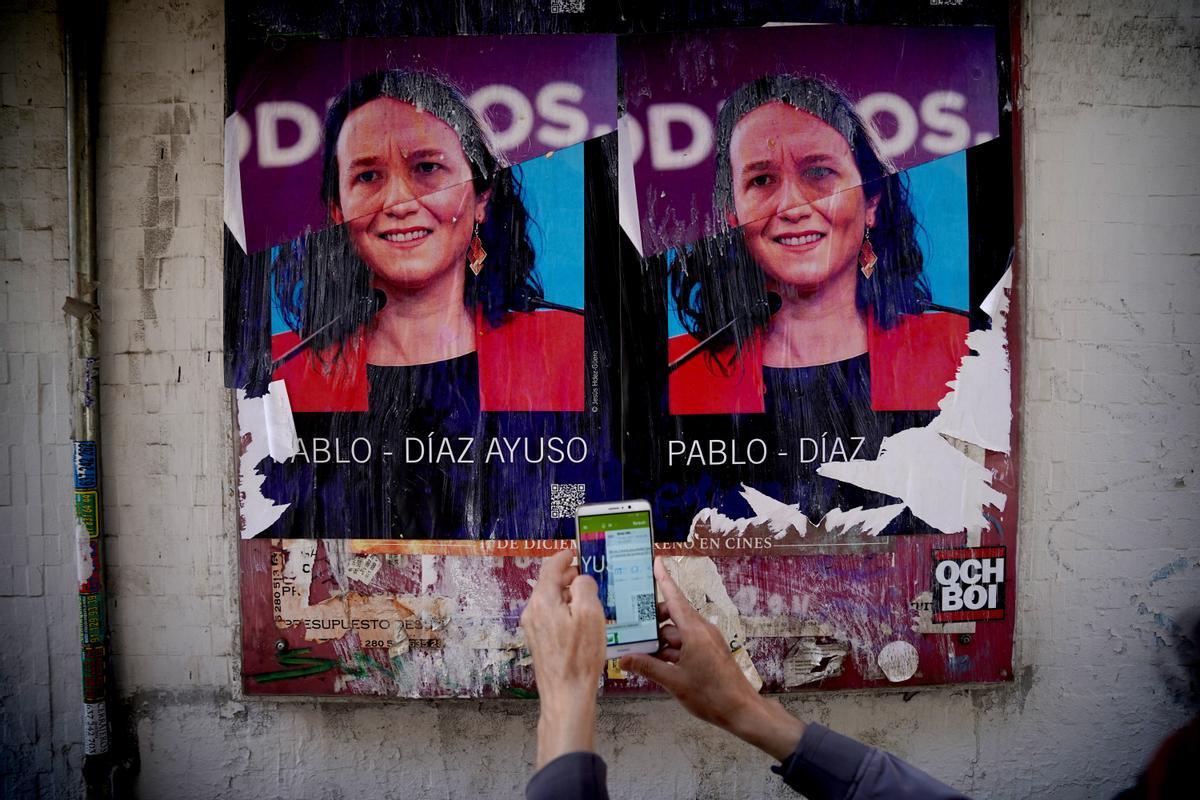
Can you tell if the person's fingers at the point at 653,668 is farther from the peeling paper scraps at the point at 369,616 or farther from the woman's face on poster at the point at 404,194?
the woman's face on poster at the point at 404,194

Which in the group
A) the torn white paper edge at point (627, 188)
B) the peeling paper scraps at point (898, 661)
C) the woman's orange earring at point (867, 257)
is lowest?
the peeling paper scraps at point (898, 661)

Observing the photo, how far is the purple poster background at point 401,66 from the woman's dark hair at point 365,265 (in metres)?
0.06

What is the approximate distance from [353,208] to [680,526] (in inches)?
84.0

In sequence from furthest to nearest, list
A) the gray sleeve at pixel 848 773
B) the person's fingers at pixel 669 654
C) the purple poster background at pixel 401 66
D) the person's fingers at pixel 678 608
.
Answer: the purple poster background at pixel 401 66 < the person's fingers at pixel 669 654 < the person's fingers at pixel 678 608 < the gray sleeve at pixel 848 773

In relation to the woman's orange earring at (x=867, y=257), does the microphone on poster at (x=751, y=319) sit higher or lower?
lower

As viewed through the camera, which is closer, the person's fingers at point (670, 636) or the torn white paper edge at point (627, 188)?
the person's fingers at point (670, 636)

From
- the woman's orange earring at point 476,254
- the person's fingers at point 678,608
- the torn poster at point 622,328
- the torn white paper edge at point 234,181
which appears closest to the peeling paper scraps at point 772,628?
the torn poster at point 622,328

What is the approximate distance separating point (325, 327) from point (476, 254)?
786 mm

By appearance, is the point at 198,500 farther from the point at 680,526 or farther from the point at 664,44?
the point at 664,44

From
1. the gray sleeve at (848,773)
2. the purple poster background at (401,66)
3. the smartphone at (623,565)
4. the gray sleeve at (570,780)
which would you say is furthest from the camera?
the purple poster background at (401,66)

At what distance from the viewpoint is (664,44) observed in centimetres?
312

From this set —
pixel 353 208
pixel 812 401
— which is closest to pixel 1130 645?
pixel 812 401

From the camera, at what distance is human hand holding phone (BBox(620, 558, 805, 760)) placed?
A: 148 centimetres

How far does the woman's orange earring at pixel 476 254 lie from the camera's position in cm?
315
